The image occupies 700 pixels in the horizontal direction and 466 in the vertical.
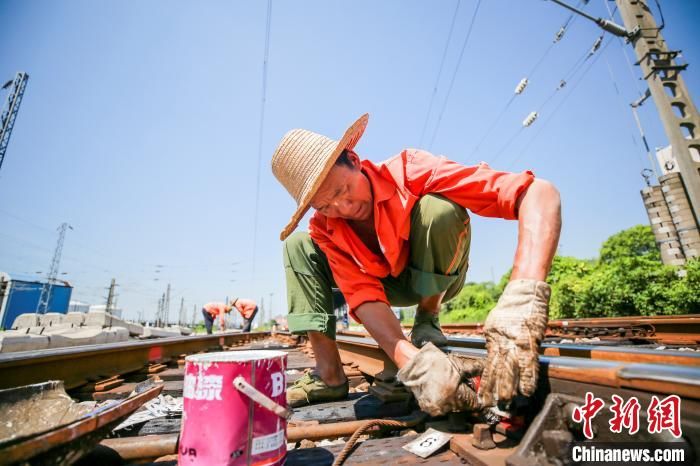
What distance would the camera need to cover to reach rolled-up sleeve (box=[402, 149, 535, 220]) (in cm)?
150

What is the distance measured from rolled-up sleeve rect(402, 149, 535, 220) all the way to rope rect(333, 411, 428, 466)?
1.02 m

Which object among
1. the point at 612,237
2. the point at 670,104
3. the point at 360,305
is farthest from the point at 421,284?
the point at 612,237

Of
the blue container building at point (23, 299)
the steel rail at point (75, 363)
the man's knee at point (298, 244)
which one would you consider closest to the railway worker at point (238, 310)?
the steel rail at point (75, 363)

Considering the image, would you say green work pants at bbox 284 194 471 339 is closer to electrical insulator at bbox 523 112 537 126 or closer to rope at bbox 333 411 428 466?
rope at bbox 333 411 428 466

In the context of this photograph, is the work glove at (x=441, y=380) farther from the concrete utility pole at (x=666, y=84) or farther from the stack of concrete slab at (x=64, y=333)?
the concrete utility pole at (x=666, y=84)

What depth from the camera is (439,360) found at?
1.25 meters

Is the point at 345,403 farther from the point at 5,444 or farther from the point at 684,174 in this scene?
the point at 684,174

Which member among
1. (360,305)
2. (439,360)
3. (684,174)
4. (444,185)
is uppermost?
(684,174)

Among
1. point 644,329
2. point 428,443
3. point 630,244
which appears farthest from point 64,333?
point 630,244

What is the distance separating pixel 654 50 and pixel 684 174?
463 cm

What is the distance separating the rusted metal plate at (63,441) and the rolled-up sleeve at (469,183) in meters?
1.60

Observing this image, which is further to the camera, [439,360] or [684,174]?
[684,174]

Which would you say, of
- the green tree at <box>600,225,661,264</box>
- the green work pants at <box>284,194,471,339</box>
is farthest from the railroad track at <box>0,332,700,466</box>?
the green tree at <box>600,225,661,264</box>

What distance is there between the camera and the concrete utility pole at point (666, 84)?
1090cm
